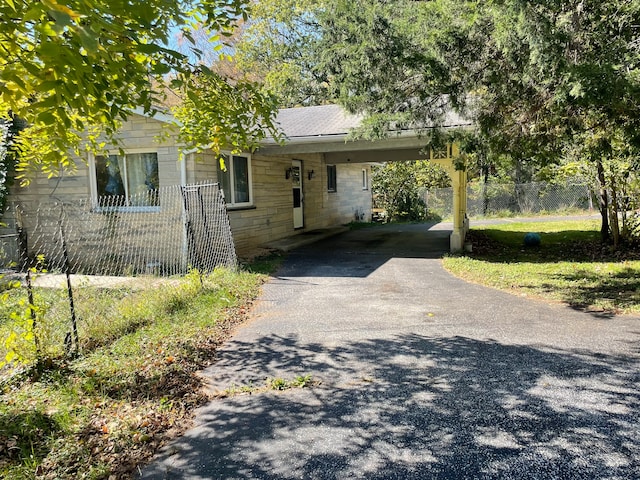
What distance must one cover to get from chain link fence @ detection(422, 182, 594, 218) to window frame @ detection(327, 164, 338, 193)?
6.20 metres

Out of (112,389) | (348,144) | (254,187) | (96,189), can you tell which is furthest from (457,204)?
(112,389)

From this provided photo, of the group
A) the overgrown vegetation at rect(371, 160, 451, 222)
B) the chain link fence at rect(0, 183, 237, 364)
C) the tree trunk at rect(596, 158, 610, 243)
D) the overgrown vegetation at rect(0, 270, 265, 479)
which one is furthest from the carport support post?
the overgrown vegetation at rect(371, 160, 451, 222)

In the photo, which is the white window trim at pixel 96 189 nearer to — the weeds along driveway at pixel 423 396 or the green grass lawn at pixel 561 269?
the weeds along driveway at pixel 423 396

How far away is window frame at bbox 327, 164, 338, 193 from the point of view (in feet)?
58.0

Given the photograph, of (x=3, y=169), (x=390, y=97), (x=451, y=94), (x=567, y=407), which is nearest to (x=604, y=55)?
(x=451, y=94)

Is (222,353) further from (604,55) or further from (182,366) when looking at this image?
(604,55)

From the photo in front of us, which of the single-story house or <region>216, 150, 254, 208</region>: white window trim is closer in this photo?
the single-story house

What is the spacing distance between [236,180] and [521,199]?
602 inches

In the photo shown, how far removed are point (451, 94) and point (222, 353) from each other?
4.52 meters

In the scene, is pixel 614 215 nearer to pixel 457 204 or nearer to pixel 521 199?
pixel 457 204

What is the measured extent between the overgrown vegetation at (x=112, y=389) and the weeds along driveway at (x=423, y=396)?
0.25 metres

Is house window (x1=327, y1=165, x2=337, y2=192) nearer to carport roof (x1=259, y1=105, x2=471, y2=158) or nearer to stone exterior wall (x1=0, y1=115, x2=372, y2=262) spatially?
stone exterior wall (x1=0, y1=115, x2=372, y2=262)

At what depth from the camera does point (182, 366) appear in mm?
4230

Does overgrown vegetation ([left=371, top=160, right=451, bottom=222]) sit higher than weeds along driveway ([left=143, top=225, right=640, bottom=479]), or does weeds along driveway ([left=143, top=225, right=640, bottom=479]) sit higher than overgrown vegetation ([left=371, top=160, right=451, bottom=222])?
overgrown vegetation ([left=371, top=160, right=451, bottom=222])
